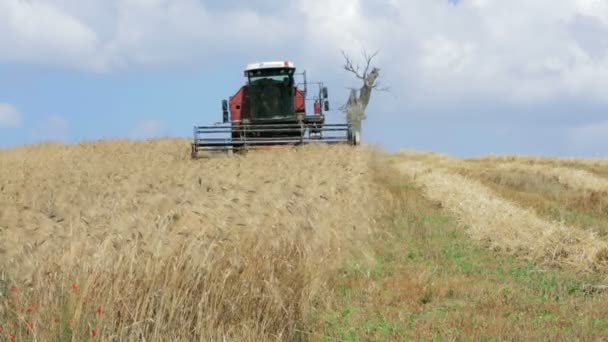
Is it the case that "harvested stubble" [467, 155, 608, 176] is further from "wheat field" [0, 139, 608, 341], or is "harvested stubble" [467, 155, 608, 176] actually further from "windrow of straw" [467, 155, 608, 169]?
"wheat field" [0, 139, 608, 341]

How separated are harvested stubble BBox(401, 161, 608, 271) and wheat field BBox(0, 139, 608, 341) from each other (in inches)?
1.6

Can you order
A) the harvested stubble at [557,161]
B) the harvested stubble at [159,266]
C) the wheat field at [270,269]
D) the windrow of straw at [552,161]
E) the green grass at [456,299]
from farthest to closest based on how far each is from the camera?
the windrow of straw at [552,161] → the harvested stubble at [557,161] → the green grass at [456,299] → the wheat field at [270,269] → the harvested stubble at [159,266]

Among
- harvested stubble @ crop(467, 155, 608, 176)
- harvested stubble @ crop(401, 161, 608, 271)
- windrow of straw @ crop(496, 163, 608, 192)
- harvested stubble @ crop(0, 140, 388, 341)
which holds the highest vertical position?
harvested stubble @ crop(0, 140, 388, 341)

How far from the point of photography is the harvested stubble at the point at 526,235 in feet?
37.1

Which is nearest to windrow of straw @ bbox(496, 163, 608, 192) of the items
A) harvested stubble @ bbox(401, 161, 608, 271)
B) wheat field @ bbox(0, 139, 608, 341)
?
harvested stubble @ bbox(401, 161, 608, 271)

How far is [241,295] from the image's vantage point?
281 inches

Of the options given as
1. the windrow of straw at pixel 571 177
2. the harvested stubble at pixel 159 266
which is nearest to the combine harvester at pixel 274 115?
the windrow of straw at pixel 571 177

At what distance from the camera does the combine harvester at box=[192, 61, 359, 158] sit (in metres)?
27.1

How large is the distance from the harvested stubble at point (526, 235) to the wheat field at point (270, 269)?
42mm

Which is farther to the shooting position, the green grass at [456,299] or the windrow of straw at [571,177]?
the windrow of straw at [571,177]

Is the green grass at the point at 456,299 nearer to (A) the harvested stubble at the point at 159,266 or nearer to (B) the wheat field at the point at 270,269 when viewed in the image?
(B) the wheat field at the point at 270,269

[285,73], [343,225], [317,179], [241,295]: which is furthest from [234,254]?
[285,73]

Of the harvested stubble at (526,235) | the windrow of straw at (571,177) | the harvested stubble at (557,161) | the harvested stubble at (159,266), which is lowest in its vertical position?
the harvested stubble at (557,161)

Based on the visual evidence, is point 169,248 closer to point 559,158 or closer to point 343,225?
point 343,225
